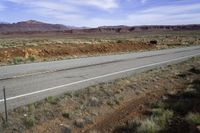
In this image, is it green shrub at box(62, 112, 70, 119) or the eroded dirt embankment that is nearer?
green shrub at box(62, 112, 70, 119)

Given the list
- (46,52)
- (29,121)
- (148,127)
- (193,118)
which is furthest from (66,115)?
(46,52)

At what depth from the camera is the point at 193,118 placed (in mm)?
8438

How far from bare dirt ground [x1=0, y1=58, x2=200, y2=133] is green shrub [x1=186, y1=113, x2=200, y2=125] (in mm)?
46

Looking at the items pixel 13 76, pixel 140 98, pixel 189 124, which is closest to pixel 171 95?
pixel 140 98

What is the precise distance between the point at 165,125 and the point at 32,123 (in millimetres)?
3162

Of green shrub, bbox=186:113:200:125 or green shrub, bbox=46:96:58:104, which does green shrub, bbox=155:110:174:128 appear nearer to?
green shrub, bbox=186:113:200:125

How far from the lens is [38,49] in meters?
34.7

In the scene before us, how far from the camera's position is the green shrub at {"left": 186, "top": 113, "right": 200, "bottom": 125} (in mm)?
8155

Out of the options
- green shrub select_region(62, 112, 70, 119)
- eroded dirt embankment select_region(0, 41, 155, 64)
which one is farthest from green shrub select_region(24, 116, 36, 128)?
eroded dirt embankment select_region(0, 41, 155, 64)

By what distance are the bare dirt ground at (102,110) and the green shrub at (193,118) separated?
0.05m

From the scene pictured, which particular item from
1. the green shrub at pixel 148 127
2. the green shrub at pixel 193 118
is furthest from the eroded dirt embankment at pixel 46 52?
the green shrub at pixel 193 118

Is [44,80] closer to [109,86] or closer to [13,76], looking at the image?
[13,76]

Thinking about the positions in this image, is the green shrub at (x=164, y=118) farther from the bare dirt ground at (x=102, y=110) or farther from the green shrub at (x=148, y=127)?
the green shrub at (x=148, y=127)

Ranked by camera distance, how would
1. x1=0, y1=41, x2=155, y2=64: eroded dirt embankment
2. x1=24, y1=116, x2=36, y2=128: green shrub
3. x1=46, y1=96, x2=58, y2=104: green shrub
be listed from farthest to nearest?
1. x1=0, y1=41, x2=155, y2=64: eroded dirt embankment
2. x1=46, y1=96, x2=58, y2=104: green shrub
3. x1=24, y1=116, x2=36, y2=128: green shrub
